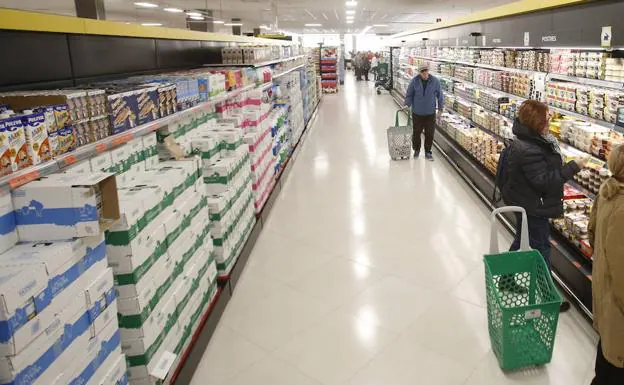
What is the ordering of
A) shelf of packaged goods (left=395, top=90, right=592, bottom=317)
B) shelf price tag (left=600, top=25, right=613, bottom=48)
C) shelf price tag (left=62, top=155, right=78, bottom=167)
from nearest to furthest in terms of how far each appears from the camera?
shelf price tag (left=62, top=155, right=78, bottom=167) < shelf price tag (left=600, top=25, right=613, bottom=48) < shelf of packaged goods (left=395, top=90, right=592, bottom=317)

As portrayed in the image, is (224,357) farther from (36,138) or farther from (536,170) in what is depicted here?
(536,170)

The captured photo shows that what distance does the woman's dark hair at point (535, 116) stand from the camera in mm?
3318

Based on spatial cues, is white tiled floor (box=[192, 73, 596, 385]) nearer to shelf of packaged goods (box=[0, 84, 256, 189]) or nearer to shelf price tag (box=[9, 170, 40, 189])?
shelf of packaged goods (box=[0, 84, 256, 189])

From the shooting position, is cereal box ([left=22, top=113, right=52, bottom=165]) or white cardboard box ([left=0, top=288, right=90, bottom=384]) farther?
cereal box ([left=22, top=113, right=52, bottom=165])

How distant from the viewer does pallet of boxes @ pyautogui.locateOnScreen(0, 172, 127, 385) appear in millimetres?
1605

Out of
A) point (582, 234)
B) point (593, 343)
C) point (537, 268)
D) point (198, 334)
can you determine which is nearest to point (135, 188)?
point (198, 334)

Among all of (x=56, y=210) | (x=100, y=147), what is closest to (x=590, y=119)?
(x=100, y=147)

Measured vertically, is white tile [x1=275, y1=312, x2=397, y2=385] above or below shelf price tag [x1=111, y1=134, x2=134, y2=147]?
below

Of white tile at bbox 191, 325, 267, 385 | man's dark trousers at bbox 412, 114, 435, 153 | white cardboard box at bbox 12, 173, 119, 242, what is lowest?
white tile at bbox 191, 325, 267, 385

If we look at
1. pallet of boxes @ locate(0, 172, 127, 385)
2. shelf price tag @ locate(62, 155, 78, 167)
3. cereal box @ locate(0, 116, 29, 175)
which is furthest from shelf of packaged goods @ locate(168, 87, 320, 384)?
cereal box @ locate(0, 116, 29, 175)

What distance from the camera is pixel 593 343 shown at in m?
3.27

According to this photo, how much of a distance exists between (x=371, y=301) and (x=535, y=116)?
1850 mm

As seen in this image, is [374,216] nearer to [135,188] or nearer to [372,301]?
[372,301]

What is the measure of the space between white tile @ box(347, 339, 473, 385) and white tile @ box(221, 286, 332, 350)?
657mm
